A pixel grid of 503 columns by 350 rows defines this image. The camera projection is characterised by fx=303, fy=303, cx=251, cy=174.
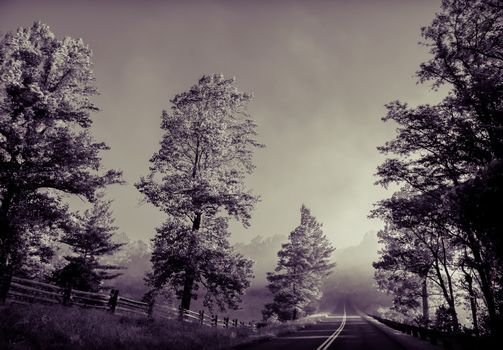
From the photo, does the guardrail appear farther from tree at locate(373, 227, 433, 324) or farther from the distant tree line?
tree at locate(373, 227, 433, 324)

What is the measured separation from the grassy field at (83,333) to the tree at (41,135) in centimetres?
469

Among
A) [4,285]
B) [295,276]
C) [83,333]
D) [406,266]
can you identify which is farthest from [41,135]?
[295,276]

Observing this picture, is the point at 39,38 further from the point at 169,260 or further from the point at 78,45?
the point at 169,260

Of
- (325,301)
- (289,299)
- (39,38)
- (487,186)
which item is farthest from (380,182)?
(325,301)

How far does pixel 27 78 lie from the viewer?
570 inches

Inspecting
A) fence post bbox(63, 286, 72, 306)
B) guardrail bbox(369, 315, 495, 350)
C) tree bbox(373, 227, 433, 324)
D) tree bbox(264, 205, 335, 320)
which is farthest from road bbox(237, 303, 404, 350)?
tree bbox(264, 205, 335, 320)

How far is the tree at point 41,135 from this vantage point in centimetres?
1321

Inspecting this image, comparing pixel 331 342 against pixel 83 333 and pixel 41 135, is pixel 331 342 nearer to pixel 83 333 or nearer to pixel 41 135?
pixel 83 333

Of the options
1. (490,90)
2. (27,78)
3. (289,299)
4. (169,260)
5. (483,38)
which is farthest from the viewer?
(289,299)

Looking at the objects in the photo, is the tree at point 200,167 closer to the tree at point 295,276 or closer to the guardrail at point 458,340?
the guardrail at point 458,340

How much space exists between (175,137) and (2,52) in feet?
27.6

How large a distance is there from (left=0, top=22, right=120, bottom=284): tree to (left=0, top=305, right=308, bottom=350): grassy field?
4.69 metres

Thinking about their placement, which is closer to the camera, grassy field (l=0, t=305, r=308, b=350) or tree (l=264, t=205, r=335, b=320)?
grassy field (l=0, t=305, r=308, b=350)

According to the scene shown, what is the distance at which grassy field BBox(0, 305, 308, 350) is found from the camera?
293 inches
